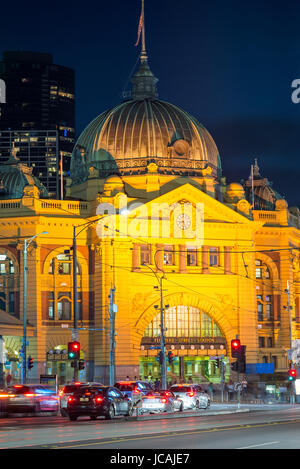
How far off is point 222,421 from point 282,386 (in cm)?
5920

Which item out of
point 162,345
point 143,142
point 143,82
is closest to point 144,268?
point 143,142

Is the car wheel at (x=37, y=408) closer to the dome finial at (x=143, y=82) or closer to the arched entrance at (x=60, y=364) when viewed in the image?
the arched entrance at (x=60, y=364)

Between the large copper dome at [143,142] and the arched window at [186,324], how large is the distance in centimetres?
1586

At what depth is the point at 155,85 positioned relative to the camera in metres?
124

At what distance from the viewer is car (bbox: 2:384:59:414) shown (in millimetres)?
52688

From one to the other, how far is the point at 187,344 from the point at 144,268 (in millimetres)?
8893

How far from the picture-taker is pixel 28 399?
53281mm

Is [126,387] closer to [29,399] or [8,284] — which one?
[29,399]

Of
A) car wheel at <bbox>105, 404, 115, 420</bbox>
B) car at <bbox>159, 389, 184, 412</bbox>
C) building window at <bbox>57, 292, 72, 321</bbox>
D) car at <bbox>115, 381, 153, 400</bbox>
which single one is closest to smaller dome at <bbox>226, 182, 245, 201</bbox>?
building window at <bbox>57, 292, 72, 321</bbox>

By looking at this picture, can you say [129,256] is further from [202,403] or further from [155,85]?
[202,403]

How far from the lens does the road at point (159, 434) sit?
30.4 m

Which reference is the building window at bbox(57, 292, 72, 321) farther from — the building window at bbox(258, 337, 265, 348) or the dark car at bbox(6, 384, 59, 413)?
the dark car at bbox(6, 384, 59, 413)

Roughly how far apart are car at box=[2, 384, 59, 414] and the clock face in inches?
1969
